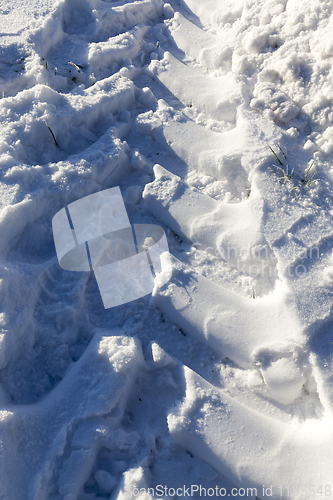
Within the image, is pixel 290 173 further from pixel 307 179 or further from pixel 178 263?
pixel 178 263

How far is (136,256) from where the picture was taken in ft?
6.06

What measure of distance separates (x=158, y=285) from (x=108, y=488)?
0.81 metres

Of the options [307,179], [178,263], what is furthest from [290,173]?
[178,263]

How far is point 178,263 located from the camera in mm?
1761

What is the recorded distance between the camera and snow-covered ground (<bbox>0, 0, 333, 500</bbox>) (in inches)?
53.2

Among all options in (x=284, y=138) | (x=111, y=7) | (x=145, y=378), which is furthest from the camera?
(x=111, y=7)

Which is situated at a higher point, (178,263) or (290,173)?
(290,173)

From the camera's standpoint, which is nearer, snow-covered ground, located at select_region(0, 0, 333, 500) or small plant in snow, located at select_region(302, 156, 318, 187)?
snow-covered ground, located at select_region(0, 0, 333, 500)

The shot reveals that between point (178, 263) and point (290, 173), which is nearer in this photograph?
point (178, 263)

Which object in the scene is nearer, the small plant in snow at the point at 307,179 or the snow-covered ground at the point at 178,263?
the snow-covered ground at the point at 178,263

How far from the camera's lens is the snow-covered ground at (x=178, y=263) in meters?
1.35

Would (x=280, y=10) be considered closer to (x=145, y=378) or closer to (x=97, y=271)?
(x=97, y=271)

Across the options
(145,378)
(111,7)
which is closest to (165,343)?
(145,378)

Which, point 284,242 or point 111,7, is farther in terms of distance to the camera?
point 111,7
